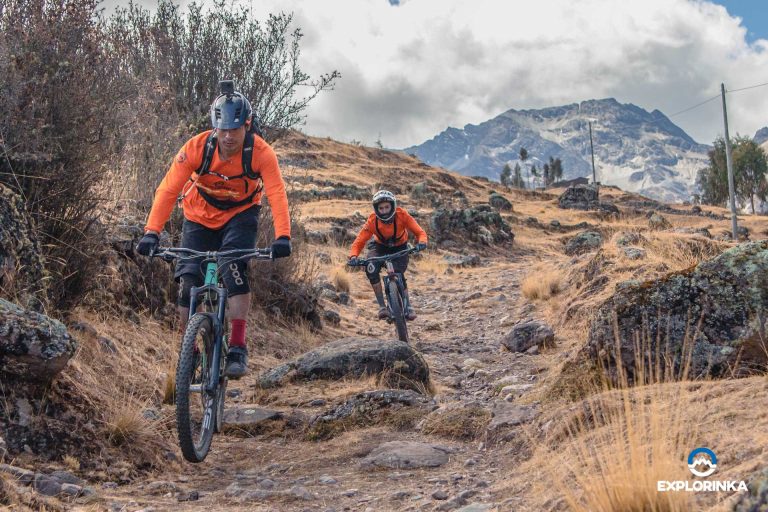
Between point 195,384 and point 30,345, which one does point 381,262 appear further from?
point 30,345

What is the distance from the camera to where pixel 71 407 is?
4418 mm

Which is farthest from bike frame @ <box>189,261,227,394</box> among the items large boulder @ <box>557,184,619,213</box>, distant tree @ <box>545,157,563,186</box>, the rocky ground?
distant tree @ <box>545,157,563,186</box>

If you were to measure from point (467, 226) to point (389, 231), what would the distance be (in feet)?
56.1

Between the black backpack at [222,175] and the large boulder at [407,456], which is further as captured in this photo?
the black backpack at [222,175]

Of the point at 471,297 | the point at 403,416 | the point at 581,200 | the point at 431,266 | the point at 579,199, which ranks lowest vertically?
the point at 403,416

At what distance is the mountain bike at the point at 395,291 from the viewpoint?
949 centimetres

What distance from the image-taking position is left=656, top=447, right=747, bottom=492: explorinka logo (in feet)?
7.64

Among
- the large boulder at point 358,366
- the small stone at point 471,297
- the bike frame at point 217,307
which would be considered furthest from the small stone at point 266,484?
the small stone at point 471,297

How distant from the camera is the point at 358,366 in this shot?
6.91m

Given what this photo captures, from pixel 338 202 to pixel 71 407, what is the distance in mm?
27983

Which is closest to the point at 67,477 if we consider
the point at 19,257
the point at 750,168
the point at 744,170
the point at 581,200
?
the point at 19,257

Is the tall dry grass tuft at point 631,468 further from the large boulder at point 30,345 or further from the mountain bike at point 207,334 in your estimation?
the large boulder at point 30,345

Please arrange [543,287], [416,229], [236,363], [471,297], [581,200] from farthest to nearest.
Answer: [581,200]
[471,297]
[543,287]
[416,229]
[236,363]

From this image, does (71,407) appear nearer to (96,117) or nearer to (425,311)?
(96,117)
